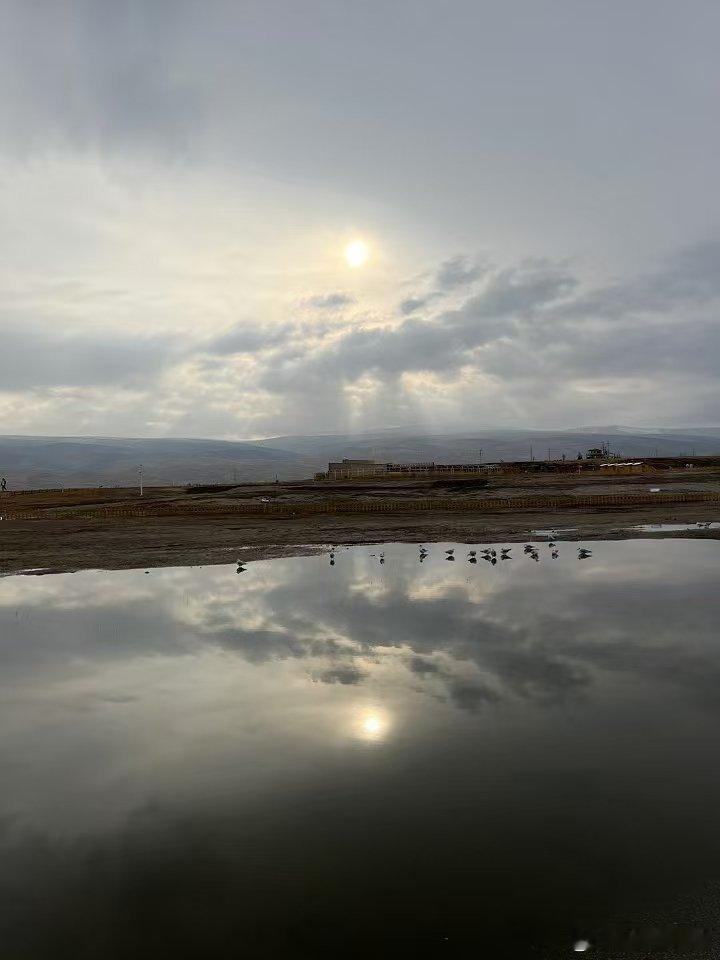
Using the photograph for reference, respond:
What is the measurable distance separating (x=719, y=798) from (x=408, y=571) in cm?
2394

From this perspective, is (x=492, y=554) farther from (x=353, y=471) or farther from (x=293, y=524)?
(x=353, y=471)

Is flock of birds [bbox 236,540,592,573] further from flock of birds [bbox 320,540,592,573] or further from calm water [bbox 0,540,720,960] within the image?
calm water [bbox 0,540,720,960]

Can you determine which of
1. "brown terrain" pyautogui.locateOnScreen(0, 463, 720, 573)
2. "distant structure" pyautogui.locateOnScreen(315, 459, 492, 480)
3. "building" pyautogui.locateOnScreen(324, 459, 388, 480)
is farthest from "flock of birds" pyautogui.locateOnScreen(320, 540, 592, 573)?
"building" pyautogui.locateOnScreen(324, 459, 388, 480)

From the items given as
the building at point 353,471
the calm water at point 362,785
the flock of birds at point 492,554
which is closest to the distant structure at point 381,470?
the building at point 353,471

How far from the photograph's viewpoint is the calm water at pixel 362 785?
858cm

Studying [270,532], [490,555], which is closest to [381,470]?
[270,532]

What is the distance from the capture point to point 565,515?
202 feet

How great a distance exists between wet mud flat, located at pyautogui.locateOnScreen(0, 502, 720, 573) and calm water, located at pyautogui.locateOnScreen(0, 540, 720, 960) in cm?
1852

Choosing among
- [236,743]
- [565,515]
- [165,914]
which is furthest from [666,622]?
[565,515]

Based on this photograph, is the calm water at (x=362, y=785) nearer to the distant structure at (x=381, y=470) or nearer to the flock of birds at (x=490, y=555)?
the flock of birds at (x=490, y=555)

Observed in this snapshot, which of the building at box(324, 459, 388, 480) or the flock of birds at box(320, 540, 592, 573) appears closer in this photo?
the flock of birds at box(320, 540, 592, 573)

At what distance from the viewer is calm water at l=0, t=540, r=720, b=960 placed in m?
8.58

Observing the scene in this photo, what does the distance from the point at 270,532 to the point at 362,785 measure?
4243 cm

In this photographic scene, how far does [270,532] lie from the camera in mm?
53750
